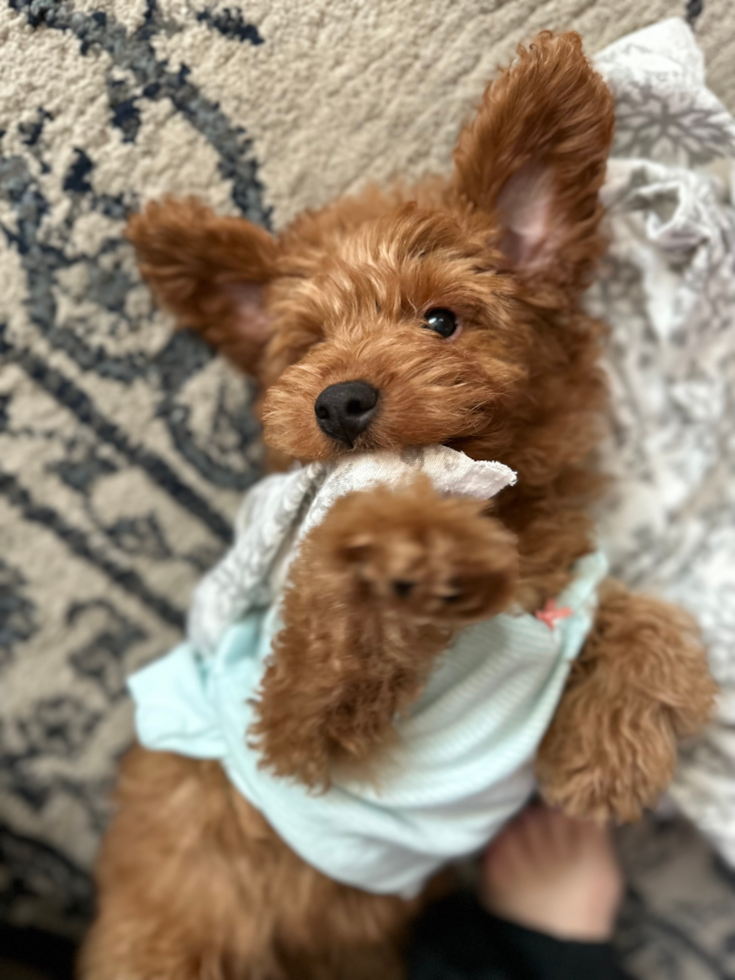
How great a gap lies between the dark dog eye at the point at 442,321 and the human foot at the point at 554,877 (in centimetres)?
81

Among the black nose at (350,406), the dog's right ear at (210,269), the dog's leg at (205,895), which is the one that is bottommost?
the dog's leg at (205,895)

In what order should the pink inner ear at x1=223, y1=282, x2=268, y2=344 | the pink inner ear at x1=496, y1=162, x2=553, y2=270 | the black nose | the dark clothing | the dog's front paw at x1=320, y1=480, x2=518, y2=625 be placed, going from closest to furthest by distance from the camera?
the dog's front paw at x1=320, y1=480, x2=518, y2=625, the black nose, the pink inner ear at x1=496, y1=162, x2=553, y2=270, the pink inner ear at x1=223, y1=282, x2=268, y2=344, the dark clothing

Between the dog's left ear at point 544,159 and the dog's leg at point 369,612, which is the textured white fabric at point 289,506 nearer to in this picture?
the dog's leg at point 369,612

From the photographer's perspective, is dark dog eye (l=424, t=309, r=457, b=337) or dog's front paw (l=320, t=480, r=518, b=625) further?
dark dog eye (l=424, t=309, r=457, b=337)

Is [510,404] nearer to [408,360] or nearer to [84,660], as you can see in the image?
[408,360]

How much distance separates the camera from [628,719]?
79 centimetres

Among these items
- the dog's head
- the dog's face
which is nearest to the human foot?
the dog's head

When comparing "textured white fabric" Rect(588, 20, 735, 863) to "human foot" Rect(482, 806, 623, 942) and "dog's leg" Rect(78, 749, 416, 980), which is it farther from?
"dog's leg" Rect(78, 749, 416, 980)

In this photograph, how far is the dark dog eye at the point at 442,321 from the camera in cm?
68

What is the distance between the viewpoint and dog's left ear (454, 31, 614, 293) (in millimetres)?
672

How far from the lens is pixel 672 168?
0.87 m

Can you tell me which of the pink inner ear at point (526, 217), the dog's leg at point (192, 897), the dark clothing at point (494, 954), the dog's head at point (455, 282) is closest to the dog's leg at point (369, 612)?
the dog's head at point (455, 282)

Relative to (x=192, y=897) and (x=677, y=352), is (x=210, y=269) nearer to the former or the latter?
(x=677, y=352)

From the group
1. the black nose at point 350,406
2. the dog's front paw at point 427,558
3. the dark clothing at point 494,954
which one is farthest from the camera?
the dark clothing at point 494,954
